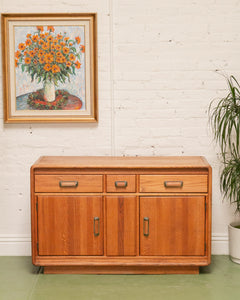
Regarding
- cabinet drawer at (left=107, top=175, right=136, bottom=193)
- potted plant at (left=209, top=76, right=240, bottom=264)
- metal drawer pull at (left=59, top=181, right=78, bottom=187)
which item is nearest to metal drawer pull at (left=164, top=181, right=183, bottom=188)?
cabinet drawer at (left=107, top=175, right=136, bottom=193)

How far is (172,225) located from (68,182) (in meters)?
0.87

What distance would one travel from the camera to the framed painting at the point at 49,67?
3844mm

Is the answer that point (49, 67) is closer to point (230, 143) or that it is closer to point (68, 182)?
point (68, 182)

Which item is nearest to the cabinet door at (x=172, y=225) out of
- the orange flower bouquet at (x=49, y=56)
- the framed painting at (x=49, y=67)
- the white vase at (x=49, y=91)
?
the framed painting at (x=49, y=67)

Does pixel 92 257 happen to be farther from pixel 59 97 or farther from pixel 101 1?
pixel 101 1

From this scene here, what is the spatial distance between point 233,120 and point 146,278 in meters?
1.42

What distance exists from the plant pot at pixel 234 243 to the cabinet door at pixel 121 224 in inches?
35.0

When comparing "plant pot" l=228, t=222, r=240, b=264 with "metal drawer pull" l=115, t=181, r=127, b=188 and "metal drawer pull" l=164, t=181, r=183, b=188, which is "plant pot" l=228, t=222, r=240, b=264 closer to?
"metal drawer pull" l=164, t=181, r=183, b=188

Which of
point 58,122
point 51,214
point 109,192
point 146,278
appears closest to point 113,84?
point 58,122

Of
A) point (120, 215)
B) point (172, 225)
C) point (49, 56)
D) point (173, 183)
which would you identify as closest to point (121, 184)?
point (120, 215)

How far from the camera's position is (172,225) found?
3498 millimetres

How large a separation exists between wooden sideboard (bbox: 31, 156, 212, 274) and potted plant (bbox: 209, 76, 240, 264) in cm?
36

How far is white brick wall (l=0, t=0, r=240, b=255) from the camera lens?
Answer: 3.84 metres

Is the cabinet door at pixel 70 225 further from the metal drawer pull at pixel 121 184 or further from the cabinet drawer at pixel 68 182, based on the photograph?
the metal drawer pull at pixel 121 184
